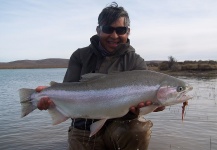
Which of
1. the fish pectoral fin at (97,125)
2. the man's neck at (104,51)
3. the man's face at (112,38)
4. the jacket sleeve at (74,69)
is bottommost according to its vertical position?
the fish pectoral fin at (97,125)

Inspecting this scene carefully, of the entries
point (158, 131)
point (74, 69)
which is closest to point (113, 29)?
point (74, 69)

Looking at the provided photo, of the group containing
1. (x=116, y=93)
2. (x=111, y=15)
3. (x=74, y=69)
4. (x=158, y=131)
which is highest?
(x=111, y=15)

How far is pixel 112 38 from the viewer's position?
19.3 feet

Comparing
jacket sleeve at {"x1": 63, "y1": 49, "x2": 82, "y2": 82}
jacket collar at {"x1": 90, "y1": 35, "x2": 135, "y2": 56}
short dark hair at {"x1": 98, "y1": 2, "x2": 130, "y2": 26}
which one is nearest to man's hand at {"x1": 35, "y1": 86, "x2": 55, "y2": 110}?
jacket sleeve at {"x1": 63, "y1": 49, "x2": 82, "y2": 82}

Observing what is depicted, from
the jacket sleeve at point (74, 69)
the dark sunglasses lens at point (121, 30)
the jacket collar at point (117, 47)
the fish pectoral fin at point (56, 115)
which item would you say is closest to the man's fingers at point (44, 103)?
the fish pectoral fin at point (56, 115)

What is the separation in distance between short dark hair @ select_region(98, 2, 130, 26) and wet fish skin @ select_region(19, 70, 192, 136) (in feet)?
3.97

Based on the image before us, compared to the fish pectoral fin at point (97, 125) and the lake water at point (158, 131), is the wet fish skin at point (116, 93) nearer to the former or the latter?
the fish pectoral fin at point (97, 125)

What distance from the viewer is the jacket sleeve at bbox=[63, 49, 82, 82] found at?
6.16 meters

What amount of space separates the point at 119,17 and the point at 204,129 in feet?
22.9

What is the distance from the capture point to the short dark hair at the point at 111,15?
19.1 ft

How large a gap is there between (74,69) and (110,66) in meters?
0.72

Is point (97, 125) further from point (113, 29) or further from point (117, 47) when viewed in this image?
point (113, 29)

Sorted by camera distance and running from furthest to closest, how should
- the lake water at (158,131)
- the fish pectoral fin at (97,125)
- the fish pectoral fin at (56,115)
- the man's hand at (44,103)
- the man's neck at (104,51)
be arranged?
1. the lake water at (158,131)
2. the man's neck at (104,51)
3. the fish pectoral fin at (56,115)
4. the man's hand at (44,103)
5. the fish pectoral fin at (97,125)

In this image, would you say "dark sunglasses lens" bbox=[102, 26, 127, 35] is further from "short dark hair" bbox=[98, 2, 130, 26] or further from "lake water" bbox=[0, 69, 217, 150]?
"lake water" bbox=[0, 69, 217, 150]
